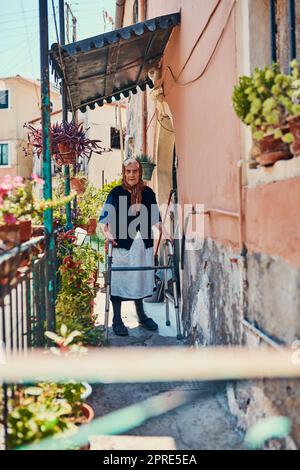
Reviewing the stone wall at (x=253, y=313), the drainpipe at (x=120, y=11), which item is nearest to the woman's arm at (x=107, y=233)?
the stone wall at (x=253, y=313)

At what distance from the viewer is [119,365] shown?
4059mm

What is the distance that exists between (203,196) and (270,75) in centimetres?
197

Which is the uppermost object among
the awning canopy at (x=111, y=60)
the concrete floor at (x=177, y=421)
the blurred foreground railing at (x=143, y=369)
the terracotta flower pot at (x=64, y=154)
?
the awning canopy at (x=111, y=60)

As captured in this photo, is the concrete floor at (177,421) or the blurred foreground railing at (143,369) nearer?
the blurred foreground railing at (143,369)

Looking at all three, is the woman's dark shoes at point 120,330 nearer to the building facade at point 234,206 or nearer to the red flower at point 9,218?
the building facade at point 234,206

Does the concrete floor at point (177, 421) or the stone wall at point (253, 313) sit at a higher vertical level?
the stone wall at point (253, 313)

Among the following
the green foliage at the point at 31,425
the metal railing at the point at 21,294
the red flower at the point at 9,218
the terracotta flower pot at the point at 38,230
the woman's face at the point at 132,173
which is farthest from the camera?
the woman's face at the point at 132,173

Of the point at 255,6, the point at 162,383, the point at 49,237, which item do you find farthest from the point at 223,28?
the point at 162,383

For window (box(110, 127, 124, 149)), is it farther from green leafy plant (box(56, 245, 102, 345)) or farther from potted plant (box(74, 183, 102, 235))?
green leafy plant (box(56, 245, 102, 345))

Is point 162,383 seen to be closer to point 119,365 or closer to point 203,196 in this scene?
point 119,365

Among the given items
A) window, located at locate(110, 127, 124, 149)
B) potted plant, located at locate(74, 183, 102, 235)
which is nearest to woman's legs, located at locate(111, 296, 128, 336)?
potted plant, located at locate(74, 183, 102, 235)

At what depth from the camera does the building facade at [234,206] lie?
2240mm

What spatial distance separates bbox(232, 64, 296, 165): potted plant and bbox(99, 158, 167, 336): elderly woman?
2820 mm

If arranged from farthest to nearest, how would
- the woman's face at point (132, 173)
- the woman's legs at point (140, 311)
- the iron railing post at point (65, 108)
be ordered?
1. the iron railing post at point (65, 108)
2. the woman's legs at point (140, 311)
3. the woman's face at point (132, 173)
